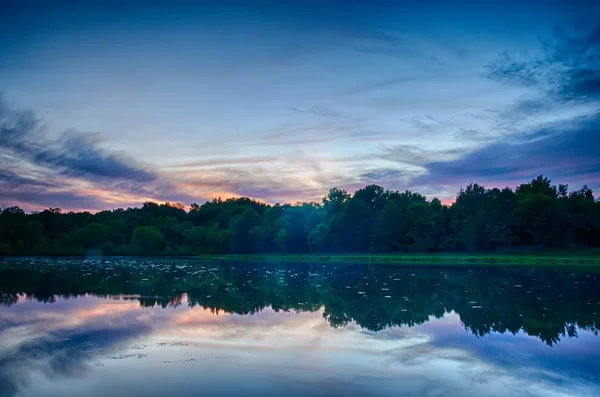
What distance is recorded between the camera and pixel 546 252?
82.2m

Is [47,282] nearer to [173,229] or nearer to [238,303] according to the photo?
[238,303]

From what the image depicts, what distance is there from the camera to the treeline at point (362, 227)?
87.2 m

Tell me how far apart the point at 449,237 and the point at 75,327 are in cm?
8815

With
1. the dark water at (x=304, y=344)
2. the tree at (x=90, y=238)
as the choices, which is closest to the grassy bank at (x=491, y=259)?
the dark water at (x=304, y=344)

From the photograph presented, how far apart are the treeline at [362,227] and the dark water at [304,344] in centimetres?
5945

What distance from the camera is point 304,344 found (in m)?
16.8

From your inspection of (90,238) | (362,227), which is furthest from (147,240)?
(362,227)

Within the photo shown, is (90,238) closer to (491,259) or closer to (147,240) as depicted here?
(147,240)

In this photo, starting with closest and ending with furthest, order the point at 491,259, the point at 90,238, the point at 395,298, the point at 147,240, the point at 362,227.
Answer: the point at 395,298
the point at 491,259
the point at 362,227
the point at 147,240
the point at 90,238

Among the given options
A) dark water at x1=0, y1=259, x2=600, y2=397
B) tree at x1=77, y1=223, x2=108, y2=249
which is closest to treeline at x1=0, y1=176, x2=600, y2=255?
tree at x1=77, y1=223, x2=108, y2=249

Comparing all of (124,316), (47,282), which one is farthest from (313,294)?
(47,282)

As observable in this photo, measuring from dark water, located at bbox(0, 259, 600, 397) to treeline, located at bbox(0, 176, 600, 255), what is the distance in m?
59.4

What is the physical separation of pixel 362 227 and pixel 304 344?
300ft

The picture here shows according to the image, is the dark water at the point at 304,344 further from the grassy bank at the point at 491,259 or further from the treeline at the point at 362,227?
the treeline at the point at 362,227
